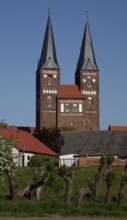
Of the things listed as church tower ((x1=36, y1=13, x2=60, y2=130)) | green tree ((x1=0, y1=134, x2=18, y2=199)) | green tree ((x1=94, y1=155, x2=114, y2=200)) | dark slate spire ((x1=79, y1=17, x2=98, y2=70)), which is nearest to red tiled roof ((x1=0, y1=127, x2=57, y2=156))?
green tree ((x1=94, y1=155, x2=114, y2=200))

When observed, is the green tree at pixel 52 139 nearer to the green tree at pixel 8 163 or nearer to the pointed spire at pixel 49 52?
the green tree at pixel 8 163

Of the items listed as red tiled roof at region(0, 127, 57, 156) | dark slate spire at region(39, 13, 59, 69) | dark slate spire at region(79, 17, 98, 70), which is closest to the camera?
red tiled roof at region(0, 127, 57, 156)

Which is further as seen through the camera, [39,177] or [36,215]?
[39,177]

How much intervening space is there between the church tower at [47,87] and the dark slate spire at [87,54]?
621cm

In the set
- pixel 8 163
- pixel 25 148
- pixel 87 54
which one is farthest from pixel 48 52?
pixel 8 163

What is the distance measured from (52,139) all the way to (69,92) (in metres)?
65.9

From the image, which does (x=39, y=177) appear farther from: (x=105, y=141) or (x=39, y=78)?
(x=39, y=78)

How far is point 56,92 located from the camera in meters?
153

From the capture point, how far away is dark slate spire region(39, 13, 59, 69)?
5674 inches

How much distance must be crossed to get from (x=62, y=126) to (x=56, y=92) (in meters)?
11.0

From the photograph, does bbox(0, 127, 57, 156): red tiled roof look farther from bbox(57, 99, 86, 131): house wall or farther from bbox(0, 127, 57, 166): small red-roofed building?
bbox(57, 99, 86, 131): house wall

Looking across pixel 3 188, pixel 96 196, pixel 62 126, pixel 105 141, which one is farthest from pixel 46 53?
pixel 96 196

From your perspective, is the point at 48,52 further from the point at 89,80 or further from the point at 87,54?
the point at 89,80

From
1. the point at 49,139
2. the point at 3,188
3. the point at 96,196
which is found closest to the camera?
the point at 96,196
